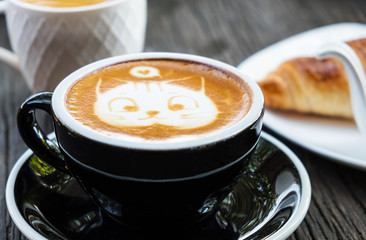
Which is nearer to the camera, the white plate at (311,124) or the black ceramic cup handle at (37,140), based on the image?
the black ceramic cup handle at (37,140)

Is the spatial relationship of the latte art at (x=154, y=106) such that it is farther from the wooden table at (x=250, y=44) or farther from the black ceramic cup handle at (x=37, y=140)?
the wooden table at (x=250, y=44)

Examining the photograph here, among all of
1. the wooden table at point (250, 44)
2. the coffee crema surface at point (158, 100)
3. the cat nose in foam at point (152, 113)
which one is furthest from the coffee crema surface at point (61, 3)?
the cat nose in foam at point (152, 113)

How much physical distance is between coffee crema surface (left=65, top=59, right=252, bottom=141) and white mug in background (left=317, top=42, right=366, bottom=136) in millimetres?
283

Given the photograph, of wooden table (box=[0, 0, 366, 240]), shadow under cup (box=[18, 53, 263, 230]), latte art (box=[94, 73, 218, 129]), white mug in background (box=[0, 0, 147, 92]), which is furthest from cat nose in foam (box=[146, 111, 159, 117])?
white mug in background (box=[0, 0, 147, 92])

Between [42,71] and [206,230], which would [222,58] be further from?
[206,230]

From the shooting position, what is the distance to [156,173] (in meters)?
0.59

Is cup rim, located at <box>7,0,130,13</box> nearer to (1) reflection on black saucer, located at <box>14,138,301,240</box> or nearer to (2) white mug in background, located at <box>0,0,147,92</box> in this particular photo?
(2) white mug in background, located at <box>0,0,147,92</box>

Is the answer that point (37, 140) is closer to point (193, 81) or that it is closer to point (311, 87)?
point (193, 81)

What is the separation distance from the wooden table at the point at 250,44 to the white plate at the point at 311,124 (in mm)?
40

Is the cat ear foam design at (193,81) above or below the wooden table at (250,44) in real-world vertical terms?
above

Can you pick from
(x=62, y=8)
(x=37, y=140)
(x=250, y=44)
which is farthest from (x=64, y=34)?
(x=250, y=44)

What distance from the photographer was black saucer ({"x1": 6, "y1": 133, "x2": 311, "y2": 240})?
2.12 ft

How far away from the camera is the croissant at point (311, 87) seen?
3.56 ft

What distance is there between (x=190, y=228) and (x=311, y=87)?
565 mm
